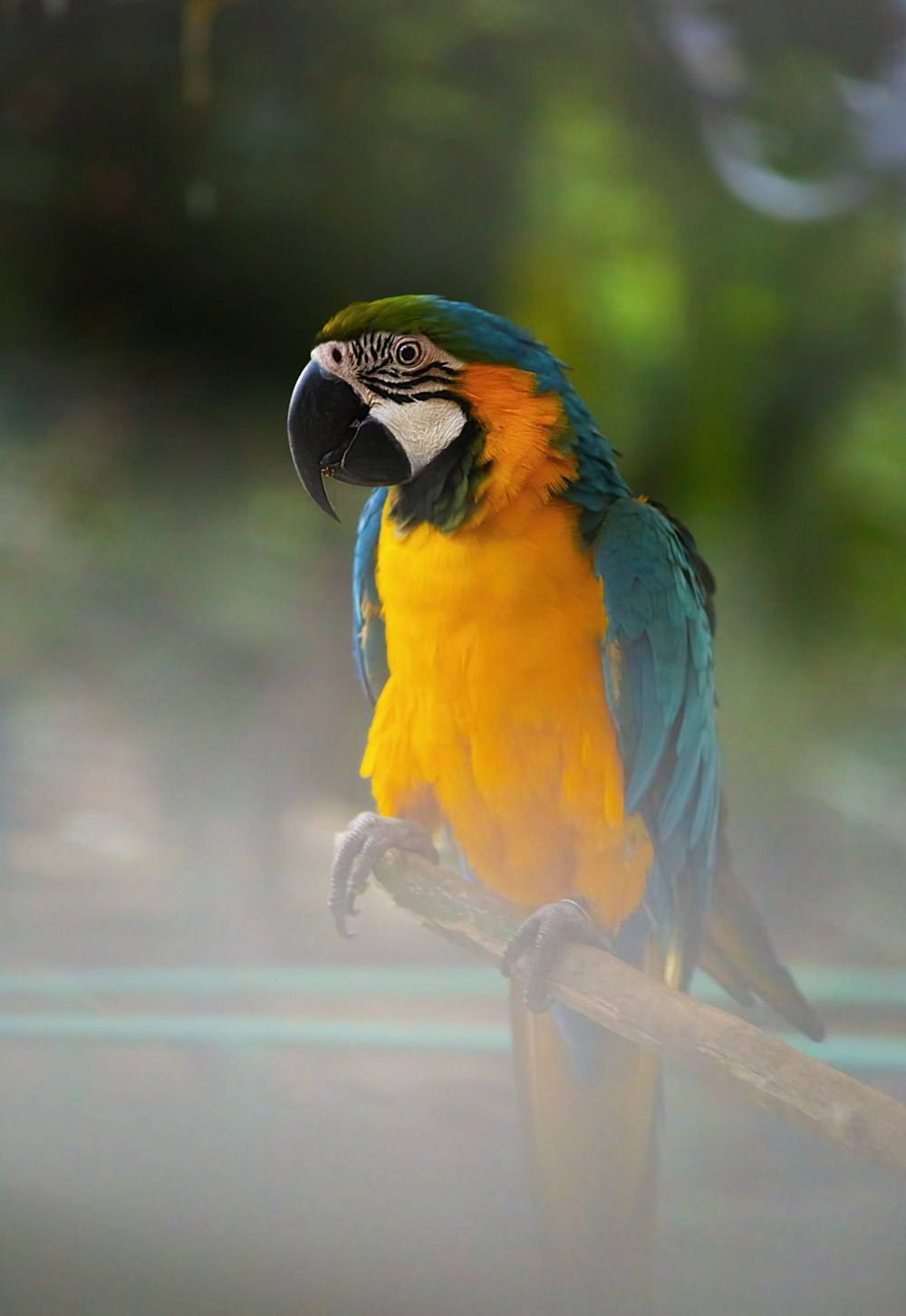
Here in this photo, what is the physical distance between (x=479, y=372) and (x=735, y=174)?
519 mm

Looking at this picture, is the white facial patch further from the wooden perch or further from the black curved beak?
the wooden perch

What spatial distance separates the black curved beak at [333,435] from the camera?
3.27ft

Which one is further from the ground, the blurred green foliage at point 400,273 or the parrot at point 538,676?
the blurred green foliage at point 400,273

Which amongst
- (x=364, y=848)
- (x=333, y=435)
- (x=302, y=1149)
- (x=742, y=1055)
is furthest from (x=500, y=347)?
(x=302, y=1149)

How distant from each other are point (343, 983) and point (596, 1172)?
36 centimetres

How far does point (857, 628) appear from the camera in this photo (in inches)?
49.1

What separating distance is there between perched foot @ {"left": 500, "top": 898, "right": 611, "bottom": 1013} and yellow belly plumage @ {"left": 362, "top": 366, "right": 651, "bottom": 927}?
0.09 feet

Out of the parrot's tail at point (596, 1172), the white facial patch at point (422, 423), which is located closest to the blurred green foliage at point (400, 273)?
the white facial patch at point (422, 423)

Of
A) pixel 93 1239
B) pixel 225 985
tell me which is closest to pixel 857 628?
pixel 225 985

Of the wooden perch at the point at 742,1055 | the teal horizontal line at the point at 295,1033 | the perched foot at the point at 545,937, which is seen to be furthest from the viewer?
the teal horizontal line at the point at 295,1033

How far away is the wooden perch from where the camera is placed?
37.6 inches

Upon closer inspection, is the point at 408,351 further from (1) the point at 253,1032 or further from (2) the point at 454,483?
(1) the point at 253,1032

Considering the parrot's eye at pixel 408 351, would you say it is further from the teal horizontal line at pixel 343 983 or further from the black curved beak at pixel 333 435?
the teal horizontal line at pixel 343 983

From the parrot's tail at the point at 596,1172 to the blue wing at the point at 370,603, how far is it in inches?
17.0
